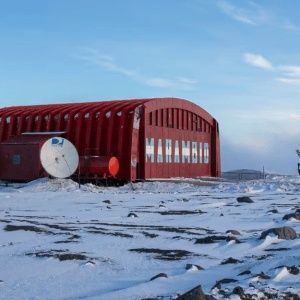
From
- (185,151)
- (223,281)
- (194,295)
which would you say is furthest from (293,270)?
(185,151)

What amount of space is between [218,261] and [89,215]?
6.36m

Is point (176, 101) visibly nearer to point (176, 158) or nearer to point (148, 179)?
point (176, 158)

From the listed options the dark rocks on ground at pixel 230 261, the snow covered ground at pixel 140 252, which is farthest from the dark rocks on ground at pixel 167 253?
the dark rocks on ground at pixel 230 261

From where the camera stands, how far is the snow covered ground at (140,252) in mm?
5996

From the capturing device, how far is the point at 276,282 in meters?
6.16

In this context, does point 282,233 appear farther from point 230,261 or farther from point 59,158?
point 59,158

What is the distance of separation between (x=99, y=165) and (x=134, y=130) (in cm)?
299

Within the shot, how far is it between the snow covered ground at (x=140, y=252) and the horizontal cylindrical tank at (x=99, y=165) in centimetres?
1180

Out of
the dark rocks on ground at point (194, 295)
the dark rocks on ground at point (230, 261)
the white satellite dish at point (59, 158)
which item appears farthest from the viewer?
the white satellite dish at point (59, 158)

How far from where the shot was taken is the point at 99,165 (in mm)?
27203

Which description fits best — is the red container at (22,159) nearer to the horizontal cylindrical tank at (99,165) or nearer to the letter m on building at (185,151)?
the horizontal cylindrical tank at (99,165)

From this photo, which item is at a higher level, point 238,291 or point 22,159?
point 22,159

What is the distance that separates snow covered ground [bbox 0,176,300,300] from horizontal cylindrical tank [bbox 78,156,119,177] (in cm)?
1180

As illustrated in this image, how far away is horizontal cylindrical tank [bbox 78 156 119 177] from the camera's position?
27.0 meters
